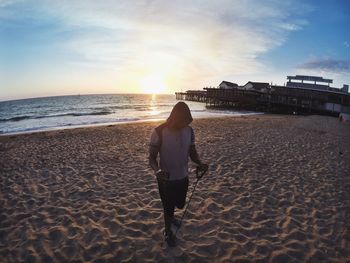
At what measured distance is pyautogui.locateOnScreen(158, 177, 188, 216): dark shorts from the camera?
11.5 feet

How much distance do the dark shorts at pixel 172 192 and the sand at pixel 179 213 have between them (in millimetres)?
867

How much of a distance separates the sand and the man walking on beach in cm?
106

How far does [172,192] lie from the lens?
11.6 ft

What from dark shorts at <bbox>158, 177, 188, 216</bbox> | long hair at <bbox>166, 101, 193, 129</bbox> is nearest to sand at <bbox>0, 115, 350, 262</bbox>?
dark shorts at <bbox>158, 177, 188, 216</bbox>

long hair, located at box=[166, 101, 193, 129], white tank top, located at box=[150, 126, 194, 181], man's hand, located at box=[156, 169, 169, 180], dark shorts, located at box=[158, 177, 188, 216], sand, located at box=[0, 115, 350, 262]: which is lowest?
sand, located at box=[0, 115, 350, 262]

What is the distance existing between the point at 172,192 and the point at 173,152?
1.87 feet

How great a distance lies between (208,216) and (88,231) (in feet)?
7.40

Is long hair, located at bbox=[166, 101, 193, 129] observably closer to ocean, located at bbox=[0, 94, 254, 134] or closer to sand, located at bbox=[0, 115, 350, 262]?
sand, located at bbox=[0, 115, 350, 262]

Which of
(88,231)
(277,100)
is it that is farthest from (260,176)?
(277,100)

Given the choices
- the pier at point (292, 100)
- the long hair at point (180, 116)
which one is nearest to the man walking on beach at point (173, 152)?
the long hair at point (180, 116)

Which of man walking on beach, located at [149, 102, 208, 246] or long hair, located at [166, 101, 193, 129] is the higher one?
long hair, located at [166, 101, 193, 129]

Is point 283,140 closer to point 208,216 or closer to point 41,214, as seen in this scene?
point 208,216

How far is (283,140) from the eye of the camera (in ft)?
43.9

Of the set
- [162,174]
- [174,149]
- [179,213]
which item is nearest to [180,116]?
[174,149]
